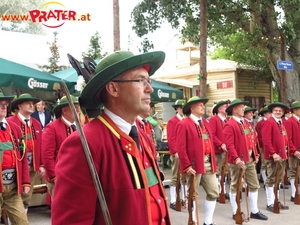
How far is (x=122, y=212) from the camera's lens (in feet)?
7.02

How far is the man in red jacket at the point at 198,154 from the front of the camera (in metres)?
6.56

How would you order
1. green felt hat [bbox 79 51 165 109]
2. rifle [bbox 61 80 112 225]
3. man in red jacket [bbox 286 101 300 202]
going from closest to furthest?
1. rifle [bbox 61 80 112 225]
2. green felt hat [bbox 79 51 165 109]
3. man in red jacket [bbox 286 101 300 202]

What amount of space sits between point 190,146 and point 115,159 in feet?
15.1

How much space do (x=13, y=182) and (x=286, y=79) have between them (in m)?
12.6

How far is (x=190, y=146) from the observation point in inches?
264

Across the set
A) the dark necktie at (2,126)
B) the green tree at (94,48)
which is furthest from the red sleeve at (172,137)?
the green tree at (94,48)

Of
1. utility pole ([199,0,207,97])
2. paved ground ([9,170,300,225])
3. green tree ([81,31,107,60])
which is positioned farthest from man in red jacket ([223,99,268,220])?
green tree ([81,31,107,60])

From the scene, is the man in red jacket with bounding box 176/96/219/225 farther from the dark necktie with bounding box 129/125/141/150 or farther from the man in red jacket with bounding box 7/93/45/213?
the dark necktie with bounding box 129/125/141/150

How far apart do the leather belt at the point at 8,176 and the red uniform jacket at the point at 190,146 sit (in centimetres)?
261

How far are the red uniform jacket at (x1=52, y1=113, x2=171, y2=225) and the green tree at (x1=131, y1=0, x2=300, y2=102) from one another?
12865 millimetres

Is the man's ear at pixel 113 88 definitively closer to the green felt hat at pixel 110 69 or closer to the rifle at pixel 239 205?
the green felt hat at pixel 110 69

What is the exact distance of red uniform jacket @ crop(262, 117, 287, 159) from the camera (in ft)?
27.3

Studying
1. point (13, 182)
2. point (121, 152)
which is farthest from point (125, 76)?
point (13, 182)

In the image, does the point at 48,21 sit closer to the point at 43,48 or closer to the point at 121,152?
the point at 43,48
